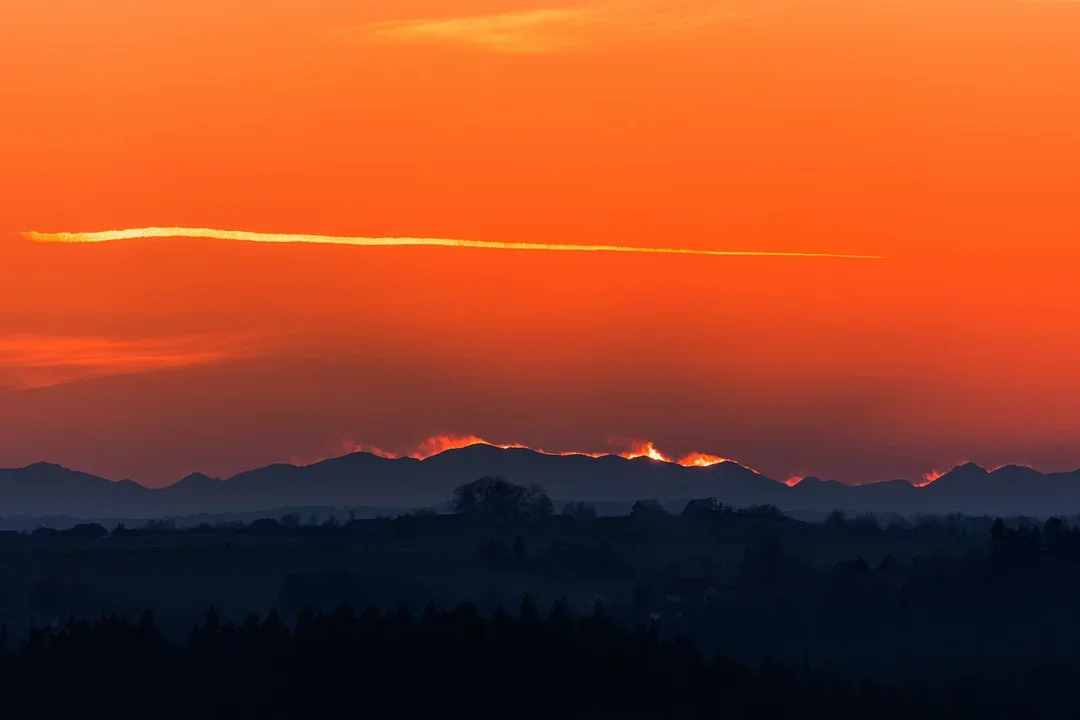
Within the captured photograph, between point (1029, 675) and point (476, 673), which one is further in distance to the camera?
point (1029, 675)

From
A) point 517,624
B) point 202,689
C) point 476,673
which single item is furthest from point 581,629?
point 202,689

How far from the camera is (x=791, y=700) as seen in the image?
16075cm

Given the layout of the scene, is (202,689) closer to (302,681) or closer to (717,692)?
(302,681)

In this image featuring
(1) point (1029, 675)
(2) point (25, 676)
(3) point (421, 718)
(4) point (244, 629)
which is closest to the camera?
(3) point (421, 718)

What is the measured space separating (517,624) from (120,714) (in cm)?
3189

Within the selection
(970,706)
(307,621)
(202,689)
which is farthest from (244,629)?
(970,706)

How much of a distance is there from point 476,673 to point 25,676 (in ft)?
105

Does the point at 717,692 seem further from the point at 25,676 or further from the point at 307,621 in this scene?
the point at 25,676

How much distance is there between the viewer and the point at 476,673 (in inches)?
6206

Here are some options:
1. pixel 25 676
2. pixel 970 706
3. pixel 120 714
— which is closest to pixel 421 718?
pixel 120 714

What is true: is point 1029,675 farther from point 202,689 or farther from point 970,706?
point 202,689

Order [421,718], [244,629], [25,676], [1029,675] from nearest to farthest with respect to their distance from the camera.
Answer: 1. [421,718]
2. [25,676]
3. [244,629]
4. [1029,675]

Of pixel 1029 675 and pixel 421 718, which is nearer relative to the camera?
pixel 421 718

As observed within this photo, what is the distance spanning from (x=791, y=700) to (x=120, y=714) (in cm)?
4710
